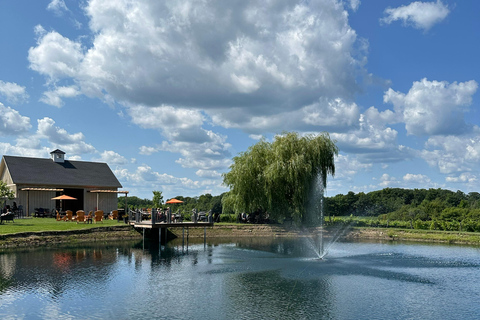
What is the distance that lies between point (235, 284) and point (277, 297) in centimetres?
248

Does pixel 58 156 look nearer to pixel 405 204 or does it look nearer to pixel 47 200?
pixel 47 200

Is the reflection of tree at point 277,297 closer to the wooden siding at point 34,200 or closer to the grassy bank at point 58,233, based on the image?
the grassy bank at point 58,233

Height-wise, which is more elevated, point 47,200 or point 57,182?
point 57,182

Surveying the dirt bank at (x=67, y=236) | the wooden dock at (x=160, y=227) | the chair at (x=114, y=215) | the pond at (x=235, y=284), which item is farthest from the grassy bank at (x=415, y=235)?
the chair at (x=114, y=215)

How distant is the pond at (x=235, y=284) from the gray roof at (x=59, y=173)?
16460 mm

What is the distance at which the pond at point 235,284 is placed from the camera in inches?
500

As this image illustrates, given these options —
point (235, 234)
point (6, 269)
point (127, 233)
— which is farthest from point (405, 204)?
point (6, 269)

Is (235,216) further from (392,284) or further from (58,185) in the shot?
(392,284)

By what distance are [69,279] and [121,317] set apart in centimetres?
567

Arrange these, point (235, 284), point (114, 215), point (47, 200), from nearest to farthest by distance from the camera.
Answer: point (235, 284)
point (114, 215)
point (47, 200)

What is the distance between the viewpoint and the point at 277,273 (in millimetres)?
18625

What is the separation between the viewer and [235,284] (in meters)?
16.4

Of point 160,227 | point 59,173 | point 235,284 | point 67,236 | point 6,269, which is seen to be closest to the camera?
point 235,284

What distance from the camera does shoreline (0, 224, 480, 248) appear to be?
26.0 metres
